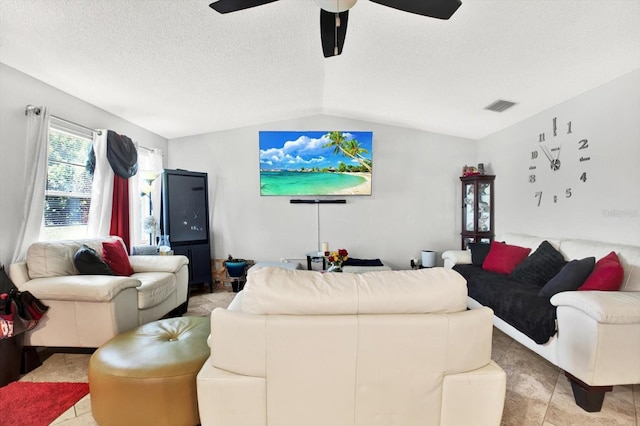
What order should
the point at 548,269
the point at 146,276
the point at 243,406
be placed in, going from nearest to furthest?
the point at 243,406 → the point at 548,269 → the point at 146,276

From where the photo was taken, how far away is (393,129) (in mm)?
4781

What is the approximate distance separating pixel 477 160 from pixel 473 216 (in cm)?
99

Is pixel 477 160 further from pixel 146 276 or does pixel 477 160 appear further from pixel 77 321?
pixel 77 321

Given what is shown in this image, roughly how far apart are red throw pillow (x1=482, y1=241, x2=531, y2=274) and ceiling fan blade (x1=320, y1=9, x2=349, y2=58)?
2694 millimetres

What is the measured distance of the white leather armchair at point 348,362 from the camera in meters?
1.14

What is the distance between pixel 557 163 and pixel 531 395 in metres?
2.32

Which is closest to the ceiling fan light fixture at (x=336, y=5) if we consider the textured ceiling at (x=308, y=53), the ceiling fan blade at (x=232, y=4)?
the ceiling fan blade at (x=232, y=4)

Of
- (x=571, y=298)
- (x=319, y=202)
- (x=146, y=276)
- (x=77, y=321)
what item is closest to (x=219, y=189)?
(x=319, y=202)

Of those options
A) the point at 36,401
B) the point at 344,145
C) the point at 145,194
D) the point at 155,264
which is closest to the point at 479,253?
the point at 344,145

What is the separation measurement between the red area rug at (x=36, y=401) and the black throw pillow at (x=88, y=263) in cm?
82

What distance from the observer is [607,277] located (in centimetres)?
206

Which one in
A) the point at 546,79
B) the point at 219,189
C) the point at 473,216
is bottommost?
the point at 473,216

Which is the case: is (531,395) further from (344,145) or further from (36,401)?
(344,145)

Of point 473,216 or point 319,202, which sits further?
point 319,202
